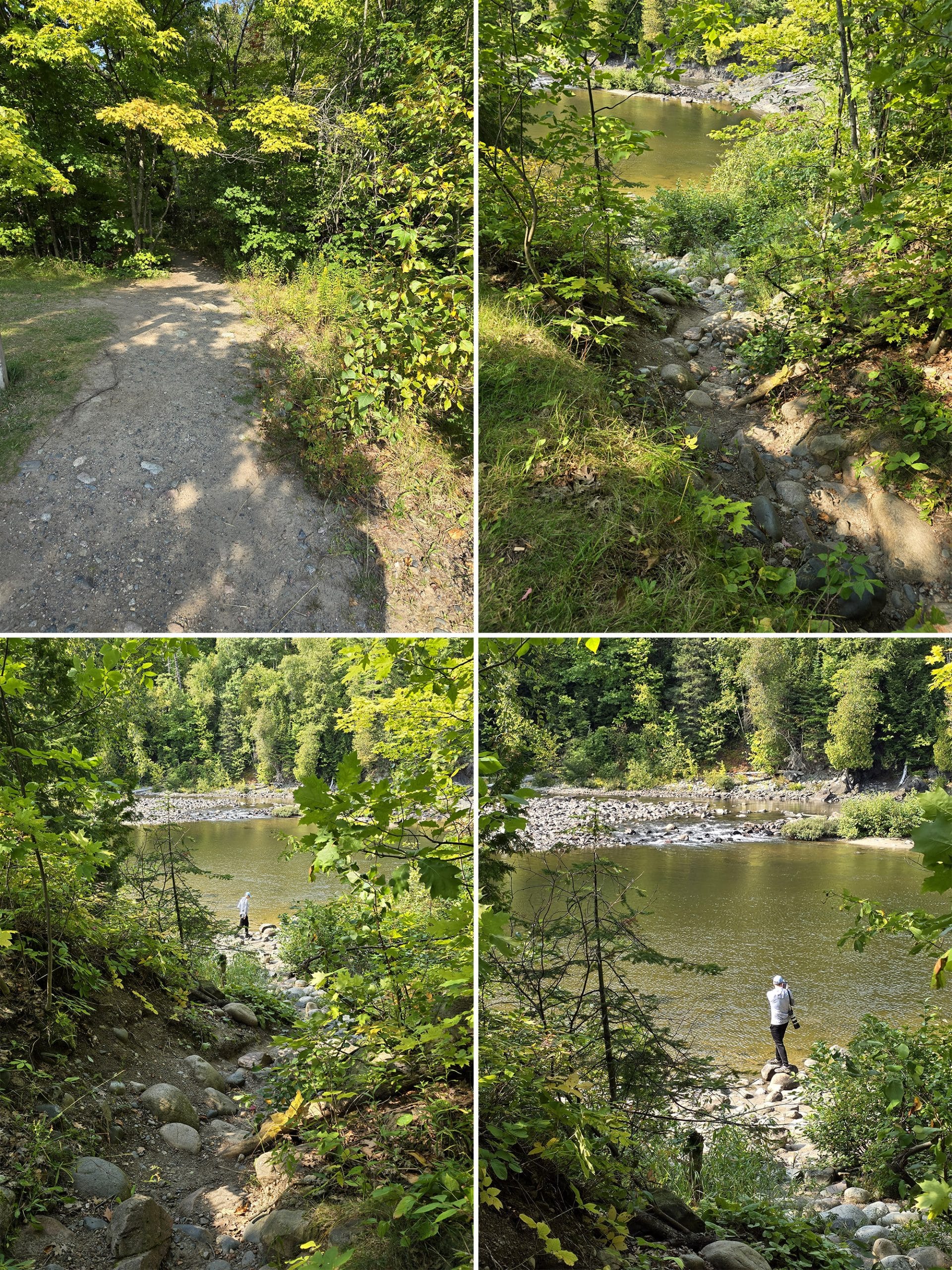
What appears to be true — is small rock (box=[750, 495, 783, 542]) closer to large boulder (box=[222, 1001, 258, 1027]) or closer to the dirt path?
the dirt path

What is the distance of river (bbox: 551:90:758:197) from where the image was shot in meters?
3.19

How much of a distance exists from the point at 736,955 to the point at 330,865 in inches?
49.4

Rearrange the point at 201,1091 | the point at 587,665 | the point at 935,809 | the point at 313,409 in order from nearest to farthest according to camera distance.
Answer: the point at 935,809
the point at 587,665
the point at 201,1091
the point at 313,409

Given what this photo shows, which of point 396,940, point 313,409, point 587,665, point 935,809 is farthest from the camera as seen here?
point 313,409

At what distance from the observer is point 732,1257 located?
1.58 meters

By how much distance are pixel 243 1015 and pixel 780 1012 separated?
2704mm

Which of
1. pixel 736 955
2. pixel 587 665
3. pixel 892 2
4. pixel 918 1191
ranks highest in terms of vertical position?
pixel 892 2

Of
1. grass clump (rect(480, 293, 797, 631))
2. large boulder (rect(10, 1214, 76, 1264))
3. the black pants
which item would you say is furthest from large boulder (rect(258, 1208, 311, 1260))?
grass clump (rect(480, 293, 797, 631))

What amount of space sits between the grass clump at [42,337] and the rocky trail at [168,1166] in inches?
110

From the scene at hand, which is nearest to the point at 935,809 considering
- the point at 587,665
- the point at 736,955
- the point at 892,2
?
the point at 587,665

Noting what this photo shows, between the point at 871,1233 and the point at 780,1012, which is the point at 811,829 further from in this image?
the point at 871,1233

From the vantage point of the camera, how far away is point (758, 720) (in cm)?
180

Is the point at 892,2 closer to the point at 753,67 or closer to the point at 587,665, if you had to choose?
the point at 753,67

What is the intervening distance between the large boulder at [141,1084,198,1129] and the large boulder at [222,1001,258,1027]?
39.0 inches
